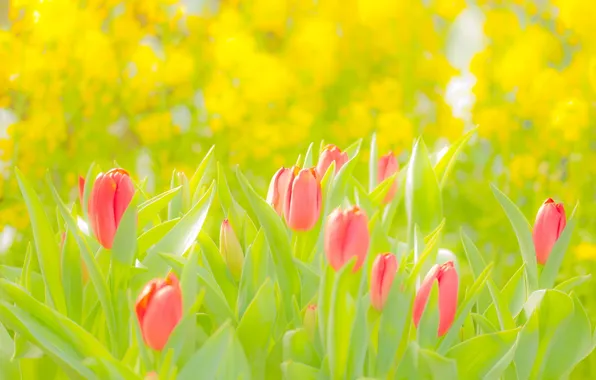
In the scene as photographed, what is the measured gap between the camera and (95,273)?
55 centimetres

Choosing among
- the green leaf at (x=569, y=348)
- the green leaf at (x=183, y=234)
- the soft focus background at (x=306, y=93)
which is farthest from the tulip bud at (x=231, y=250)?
the soft focus background at (x=306, y=93)

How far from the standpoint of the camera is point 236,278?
2.19 ft

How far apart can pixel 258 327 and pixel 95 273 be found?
0.37 ft

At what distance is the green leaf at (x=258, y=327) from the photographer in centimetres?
54

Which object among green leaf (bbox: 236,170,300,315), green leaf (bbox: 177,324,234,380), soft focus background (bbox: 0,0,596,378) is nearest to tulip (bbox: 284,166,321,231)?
green leaf (bbox: 236,170,300,315)

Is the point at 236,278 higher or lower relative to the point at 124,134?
higher

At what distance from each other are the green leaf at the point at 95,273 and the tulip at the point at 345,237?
0.51 feet

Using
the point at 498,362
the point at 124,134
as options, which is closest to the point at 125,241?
the point at 498,362

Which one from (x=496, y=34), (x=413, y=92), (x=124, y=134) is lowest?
(x=124, y=134)

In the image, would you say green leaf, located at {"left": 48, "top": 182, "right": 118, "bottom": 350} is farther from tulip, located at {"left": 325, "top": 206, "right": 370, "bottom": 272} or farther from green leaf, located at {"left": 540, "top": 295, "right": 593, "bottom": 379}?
green leaf, located at {"left": 540, "top": 295, "right": 593, "bottom": 379}

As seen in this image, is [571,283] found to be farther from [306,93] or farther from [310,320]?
[306,93]

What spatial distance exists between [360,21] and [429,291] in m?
1.67

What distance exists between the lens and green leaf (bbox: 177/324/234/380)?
50 centimetres

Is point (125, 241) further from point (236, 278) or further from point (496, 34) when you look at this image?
point (496, 34)
